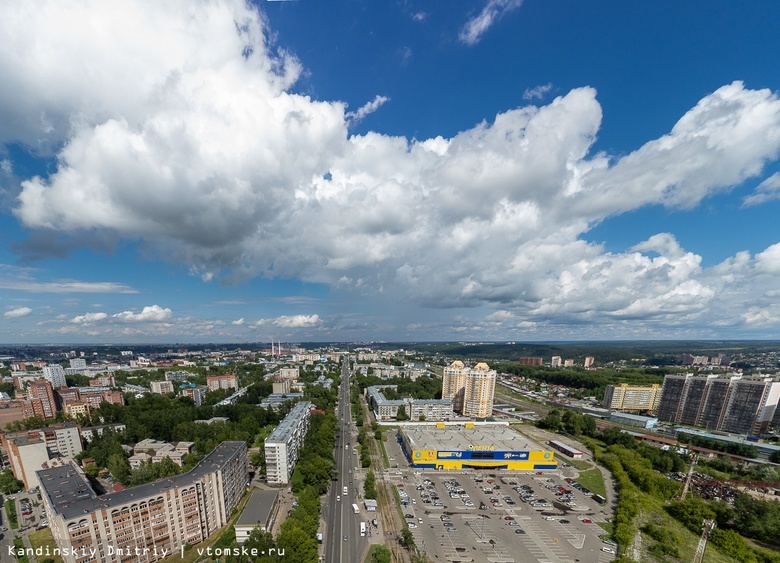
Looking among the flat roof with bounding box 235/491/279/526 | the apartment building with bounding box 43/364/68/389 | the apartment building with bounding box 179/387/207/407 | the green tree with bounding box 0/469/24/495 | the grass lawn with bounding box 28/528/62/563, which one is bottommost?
the apartment building with bounding box 43/364/68/389

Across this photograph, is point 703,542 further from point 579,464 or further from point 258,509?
point 258,509

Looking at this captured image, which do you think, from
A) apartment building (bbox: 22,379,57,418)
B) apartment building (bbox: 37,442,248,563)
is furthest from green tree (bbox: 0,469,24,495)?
apartment building (bbox: 22,379,57,418)

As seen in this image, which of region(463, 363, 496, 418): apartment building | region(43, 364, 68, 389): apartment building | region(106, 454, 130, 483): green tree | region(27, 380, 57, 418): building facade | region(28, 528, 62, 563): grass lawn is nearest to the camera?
region(28, 528, 62, 563): grass lawn

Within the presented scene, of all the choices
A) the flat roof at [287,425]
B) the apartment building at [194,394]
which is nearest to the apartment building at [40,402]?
the apartment building at [194,394]

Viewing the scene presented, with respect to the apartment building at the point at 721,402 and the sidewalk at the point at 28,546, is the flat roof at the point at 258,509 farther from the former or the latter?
the apartment building at the point at 721,402

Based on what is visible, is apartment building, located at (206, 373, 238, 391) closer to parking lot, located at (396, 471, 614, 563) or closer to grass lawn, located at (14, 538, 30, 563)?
grass lawn, located at (14, 538, 30, 563)

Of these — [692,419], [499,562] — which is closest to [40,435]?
[499,562]

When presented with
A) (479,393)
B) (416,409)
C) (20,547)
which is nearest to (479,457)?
(416,409)
